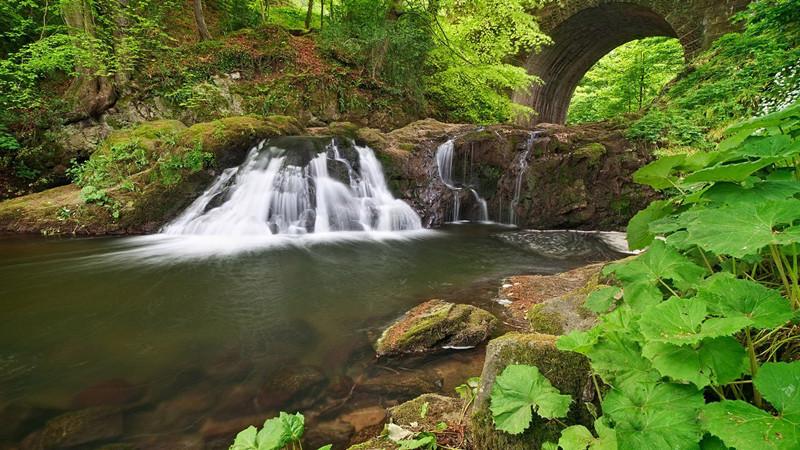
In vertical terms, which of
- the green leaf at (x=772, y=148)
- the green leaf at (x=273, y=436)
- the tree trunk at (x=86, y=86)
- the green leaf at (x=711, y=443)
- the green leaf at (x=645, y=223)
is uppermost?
the tree trunk at (x=86, y=86)

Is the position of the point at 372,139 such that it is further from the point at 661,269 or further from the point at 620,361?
the point at 620,361

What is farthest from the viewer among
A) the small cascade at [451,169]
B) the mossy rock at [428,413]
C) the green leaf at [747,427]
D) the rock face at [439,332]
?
the small cascade at [451,169]

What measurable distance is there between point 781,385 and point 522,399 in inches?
26.3

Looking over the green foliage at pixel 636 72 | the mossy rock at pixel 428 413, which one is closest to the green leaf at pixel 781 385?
the mossy rock at pixel 428 413

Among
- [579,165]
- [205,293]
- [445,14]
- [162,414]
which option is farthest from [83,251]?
[445,14]

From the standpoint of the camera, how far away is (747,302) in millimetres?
874

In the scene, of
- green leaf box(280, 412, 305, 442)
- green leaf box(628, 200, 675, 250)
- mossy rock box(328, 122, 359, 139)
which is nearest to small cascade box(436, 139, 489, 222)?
mossy rock box(328, 122, 359, 139)

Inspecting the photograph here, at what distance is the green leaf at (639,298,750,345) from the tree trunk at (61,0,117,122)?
12753 millimetres

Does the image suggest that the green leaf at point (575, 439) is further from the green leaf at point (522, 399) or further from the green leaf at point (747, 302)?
the green leaf at point (747, 302)

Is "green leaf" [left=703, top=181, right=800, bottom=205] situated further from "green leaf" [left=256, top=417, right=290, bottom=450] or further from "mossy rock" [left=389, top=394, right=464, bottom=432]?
"green leaf" [left=256, top=417, right=290, bottom=450]

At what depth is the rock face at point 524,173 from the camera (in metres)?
8.74

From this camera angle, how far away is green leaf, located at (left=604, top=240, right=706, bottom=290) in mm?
1203

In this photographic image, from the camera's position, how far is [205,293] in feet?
14.8

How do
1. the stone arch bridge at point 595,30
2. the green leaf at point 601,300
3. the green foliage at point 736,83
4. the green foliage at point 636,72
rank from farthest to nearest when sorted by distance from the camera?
the green foliage at point 636,72 < the stone arch bridge at point 595,30 < the green foliage at point 736,83 < the green leaf at point 601,300
